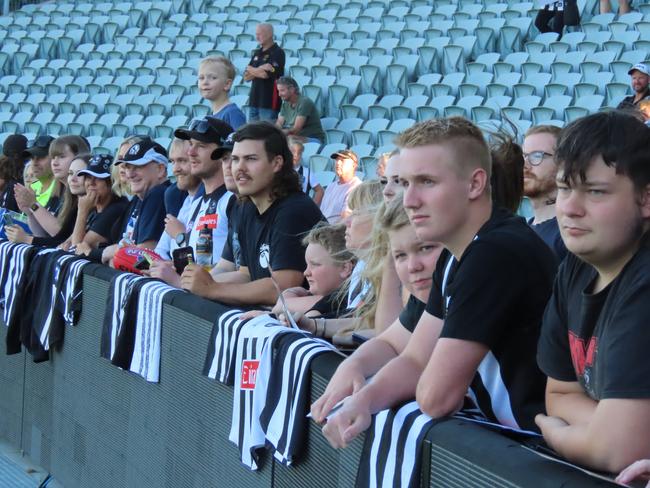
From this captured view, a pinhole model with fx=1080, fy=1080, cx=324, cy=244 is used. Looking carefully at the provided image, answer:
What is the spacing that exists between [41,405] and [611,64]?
7914mm

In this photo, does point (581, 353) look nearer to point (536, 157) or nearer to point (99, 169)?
point (536, 157)

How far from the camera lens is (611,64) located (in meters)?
12.0

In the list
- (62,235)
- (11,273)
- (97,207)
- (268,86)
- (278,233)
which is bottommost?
(11,273)

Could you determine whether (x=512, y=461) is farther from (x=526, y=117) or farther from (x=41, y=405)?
(x=526, y=117)

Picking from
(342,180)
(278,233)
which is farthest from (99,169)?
(342,180)

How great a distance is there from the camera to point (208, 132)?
20.0 feet

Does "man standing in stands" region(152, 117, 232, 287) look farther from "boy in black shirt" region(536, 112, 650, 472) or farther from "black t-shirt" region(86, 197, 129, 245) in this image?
"boy in black shirt" region(536, 112, 650, 472)

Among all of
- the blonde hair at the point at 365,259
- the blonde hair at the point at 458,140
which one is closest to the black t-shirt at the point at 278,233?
the blonde hair at the point at 365,259

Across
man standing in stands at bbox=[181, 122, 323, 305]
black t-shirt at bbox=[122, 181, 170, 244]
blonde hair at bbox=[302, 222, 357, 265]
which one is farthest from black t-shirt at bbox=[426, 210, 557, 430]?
black t-shirt at bbox=[122, 181, 170, 244]

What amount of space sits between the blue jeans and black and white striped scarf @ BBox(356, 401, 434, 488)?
1018cm

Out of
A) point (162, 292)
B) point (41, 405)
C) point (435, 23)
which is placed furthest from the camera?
point (435, 23)

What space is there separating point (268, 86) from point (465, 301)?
34.2 feet

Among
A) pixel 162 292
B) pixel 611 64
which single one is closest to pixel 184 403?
pixel 162 292

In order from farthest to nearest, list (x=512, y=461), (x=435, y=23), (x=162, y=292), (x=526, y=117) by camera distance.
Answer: (x=435, y=23), (x=526, y=117), (x=162, y=292), (x=512, y=461)
